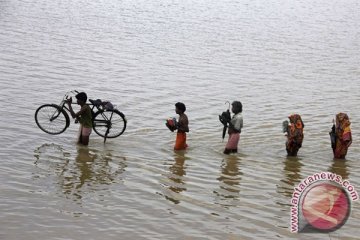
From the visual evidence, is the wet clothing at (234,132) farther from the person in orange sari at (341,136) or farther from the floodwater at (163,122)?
the person in orange sari at (341,136)

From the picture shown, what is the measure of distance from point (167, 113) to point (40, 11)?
26.0 metres

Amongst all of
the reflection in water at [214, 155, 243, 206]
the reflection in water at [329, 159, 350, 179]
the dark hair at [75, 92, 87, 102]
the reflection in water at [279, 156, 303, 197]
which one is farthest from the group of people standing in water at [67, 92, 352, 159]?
the reflection in water at [214, 155, 243, 206]

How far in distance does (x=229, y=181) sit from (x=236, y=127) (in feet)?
6.96

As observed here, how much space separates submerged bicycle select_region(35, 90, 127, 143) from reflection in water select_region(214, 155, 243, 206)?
3.06 m

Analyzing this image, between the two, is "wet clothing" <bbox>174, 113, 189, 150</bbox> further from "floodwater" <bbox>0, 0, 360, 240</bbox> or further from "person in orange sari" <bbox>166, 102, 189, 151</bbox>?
"floodwater" <bbox>0, 0, 360, 240</bbox>

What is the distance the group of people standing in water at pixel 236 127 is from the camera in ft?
48.5

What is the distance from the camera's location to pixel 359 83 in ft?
85.0

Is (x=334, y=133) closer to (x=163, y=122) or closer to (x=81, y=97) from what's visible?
(x=163, y=122)

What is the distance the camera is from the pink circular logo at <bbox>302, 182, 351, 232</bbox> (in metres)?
10.7

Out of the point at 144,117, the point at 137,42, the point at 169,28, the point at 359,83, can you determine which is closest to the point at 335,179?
the point at 144,117

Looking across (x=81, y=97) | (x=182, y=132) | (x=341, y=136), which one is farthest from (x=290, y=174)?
(x=81, y=97)

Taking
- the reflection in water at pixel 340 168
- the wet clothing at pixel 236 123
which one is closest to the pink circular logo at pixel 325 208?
the reflection in water at pixel 340 168

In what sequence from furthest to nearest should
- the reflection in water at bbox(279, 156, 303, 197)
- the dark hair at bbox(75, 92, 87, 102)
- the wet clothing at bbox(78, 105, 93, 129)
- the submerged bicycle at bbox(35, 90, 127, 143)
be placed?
the submerged bicycle at bbox(35, 90, 127, 143)
the wet clothing at bbox(78, 105, 93, 129)
the dark hair at bbox(75, 92, 87, 102)
the reflection in water at bbox(279, 156, 303, 197)

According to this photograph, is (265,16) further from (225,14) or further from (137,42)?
(137,42)
